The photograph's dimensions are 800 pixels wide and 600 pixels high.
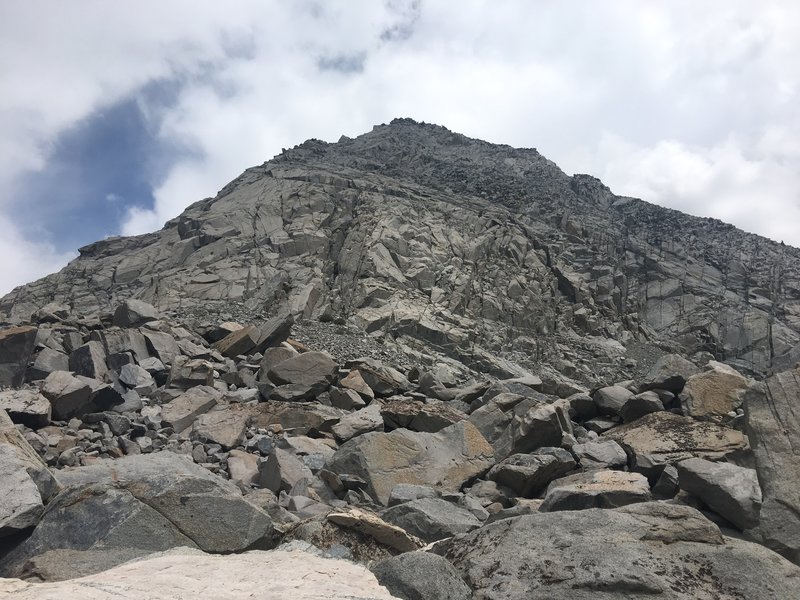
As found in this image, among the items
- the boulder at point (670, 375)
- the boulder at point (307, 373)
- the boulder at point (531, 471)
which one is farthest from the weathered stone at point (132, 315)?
the boulder at point (670, 375)

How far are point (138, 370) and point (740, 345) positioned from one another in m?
59.1

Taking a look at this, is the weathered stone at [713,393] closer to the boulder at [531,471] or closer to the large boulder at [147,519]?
the boulder at [531,471]

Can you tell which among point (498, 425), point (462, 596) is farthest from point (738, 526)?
point (498, 425)

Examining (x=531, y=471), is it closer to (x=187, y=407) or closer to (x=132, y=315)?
(x=187, y=407)

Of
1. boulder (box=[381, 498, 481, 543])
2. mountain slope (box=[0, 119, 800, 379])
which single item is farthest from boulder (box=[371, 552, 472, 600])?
mountain slope (box=[0, 119, 800, 379])

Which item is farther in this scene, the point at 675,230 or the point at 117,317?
the point at 675,230

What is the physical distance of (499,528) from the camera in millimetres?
5090

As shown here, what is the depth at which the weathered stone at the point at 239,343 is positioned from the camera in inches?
754

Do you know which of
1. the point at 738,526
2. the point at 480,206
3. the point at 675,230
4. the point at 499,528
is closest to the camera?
the point at 499,528

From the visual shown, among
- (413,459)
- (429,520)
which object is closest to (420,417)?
(413,459)

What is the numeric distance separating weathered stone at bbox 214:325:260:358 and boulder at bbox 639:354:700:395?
1291 cm

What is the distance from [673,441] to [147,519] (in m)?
9.15

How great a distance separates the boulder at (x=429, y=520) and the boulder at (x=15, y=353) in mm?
12637

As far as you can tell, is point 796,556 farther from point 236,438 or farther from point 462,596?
point 236,438
